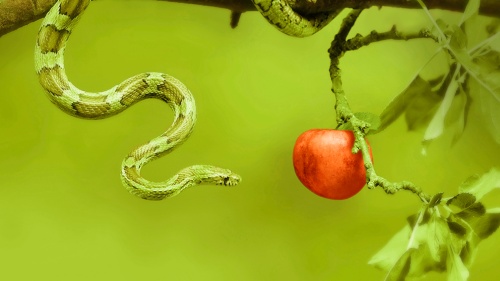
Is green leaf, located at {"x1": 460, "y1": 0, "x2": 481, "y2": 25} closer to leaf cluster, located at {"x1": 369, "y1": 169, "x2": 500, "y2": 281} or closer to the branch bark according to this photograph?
the branch bark

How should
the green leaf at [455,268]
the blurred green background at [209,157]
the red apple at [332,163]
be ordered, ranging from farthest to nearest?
the blurred green background at [209,157] < the red apple at [332,163] < the green leaf at [455,268]

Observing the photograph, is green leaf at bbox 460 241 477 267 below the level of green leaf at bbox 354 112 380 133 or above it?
below

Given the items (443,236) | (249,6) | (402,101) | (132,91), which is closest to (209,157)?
(132,91)

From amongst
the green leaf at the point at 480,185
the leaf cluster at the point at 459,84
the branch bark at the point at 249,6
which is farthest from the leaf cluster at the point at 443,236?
the branch bark at the point at 249,6

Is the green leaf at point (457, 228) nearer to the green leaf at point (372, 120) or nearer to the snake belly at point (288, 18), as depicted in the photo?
the green leaf at point (372, 120)

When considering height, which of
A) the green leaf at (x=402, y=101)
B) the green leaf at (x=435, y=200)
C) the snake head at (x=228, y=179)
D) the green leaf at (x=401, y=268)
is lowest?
the green leaf at (x=401, y=268)

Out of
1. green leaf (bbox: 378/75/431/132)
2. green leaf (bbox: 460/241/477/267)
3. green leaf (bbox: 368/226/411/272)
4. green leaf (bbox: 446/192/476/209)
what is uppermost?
green leaf (bbox: 378/75/431/132)

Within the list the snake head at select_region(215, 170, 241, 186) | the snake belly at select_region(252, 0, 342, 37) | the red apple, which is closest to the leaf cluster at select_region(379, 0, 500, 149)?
the red apple
